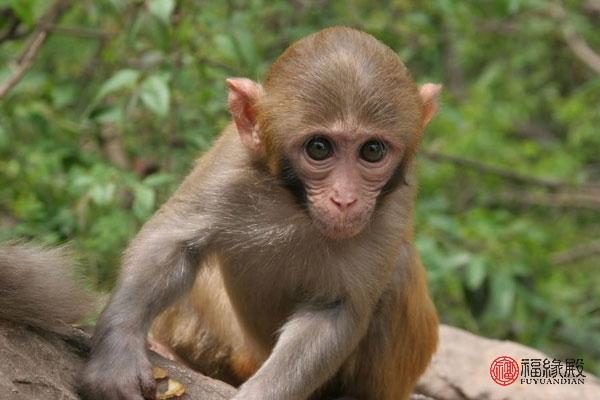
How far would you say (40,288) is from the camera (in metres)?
5.09

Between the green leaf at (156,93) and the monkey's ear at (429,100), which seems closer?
the monkey's ear at (429,100)

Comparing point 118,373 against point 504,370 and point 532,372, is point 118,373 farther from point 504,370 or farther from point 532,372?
point 532,372

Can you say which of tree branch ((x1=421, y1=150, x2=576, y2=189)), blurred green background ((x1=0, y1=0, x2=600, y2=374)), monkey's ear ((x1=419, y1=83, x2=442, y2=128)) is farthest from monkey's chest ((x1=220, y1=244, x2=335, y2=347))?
tree branch ((x1=421, y1=150, x2=576, y2=189))

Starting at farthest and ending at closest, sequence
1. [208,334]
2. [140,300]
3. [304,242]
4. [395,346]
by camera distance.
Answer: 1. [208,334]
2. [395,346]
3. [304,242]
4. [140,300]

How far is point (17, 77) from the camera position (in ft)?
25.9

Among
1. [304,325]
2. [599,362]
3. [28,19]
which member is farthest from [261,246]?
[599,362]

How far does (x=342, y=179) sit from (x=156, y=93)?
2.86 m

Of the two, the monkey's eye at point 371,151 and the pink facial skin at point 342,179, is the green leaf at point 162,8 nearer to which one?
the pink facial skin at point 342,179

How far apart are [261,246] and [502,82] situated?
9242mm

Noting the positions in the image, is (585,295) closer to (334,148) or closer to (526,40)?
(526,40)

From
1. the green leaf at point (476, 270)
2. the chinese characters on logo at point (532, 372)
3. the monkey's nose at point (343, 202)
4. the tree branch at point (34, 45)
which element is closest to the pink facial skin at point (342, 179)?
the monkey's nose at point (343, 202)

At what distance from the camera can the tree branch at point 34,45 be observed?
789 centimetres

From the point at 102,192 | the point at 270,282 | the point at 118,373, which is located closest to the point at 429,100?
the point at 270,282

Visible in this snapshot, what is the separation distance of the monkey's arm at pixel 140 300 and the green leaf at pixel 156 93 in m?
1.86
